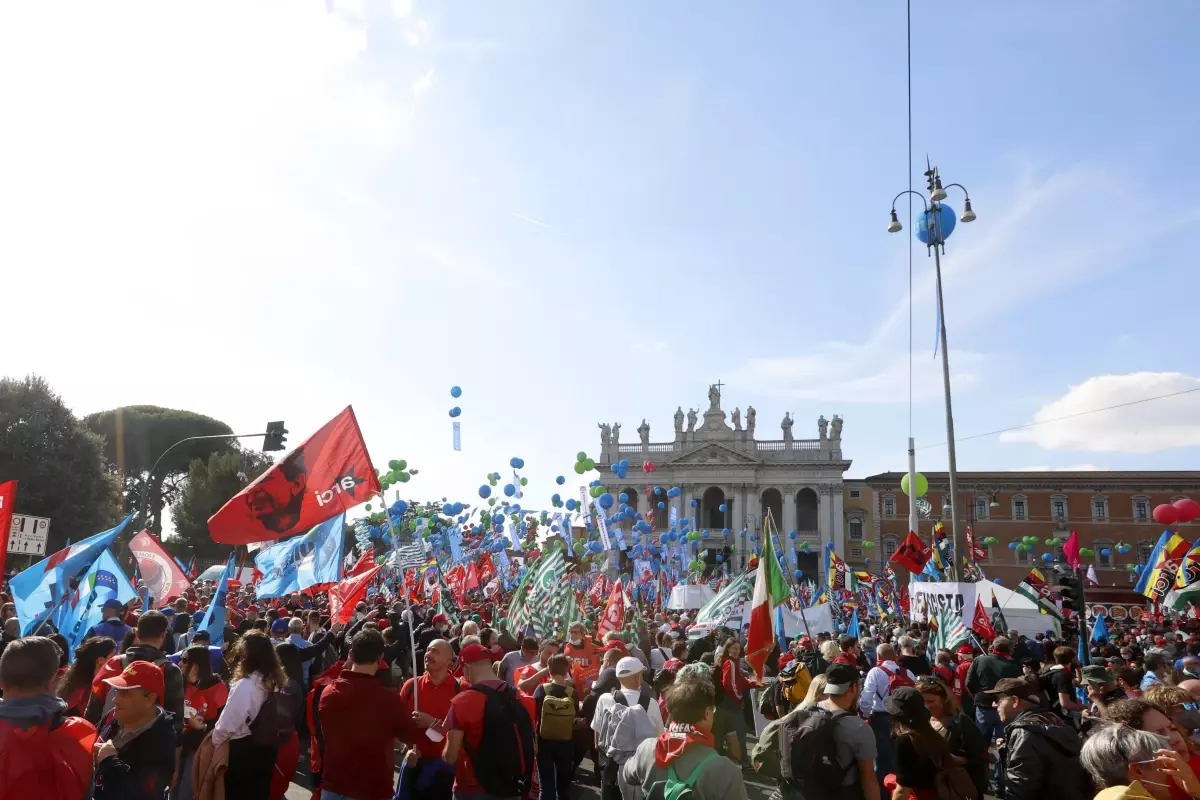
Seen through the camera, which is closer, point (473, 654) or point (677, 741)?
point (677, 741)

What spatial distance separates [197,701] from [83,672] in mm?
725

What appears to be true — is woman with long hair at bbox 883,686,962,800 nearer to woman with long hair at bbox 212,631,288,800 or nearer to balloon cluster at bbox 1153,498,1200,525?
woman with long hair at bbox 212,631,288,800

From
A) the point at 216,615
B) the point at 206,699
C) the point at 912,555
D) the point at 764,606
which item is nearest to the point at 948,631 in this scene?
the point at 764,606

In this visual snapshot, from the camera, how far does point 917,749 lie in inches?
161

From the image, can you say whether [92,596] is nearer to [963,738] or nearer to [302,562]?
[302,562]

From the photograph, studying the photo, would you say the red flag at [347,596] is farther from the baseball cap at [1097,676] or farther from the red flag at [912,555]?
the red flag at [912,555]

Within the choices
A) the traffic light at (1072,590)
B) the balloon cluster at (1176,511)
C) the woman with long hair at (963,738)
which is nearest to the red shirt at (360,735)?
the woman with long hair at (963,738)

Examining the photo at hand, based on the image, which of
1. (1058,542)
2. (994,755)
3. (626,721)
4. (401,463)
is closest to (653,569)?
(401,463)

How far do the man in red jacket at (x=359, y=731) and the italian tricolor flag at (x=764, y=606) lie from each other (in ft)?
17.6

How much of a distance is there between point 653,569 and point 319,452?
97.1ft

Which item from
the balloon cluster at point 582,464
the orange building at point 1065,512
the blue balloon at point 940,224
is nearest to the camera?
the blue balloon at point 940,224

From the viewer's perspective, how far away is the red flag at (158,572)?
13094 mm

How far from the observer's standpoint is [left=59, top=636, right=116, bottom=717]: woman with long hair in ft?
16.7

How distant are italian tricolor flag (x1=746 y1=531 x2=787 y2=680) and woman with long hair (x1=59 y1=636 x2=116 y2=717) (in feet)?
20.6
